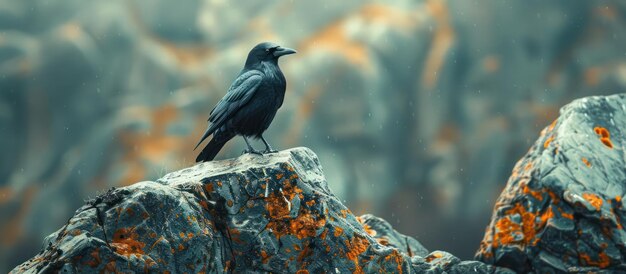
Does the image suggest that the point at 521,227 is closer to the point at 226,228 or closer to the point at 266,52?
the point at 266,52

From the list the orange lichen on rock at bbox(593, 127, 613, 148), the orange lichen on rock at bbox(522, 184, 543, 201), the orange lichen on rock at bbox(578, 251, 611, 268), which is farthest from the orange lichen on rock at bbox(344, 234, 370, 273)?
the orange lichen on rock at bbox(593, 127, 613, 148)

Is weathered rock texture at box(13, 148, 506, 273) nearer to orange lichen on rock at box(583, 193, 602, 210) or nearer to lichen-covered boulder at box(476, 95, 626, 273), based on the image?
lichen-covered boulder at box(476, 95, 626, 273)

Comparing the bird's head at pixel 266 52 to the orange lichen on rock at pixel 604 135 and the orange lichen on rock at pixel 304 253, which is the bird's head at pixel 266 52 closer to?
the orange lichen on rock at pixel 304 253

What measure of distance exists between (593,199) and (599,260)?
26.4 inches

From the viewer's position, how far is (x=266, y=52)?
25.9ft

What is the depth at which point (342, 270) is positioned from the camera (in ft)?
20.1

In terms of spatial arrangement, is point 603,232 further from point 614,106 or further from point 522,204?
point 614,106

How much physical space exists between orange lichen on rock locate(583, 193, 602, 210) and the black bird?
3576 millimetres

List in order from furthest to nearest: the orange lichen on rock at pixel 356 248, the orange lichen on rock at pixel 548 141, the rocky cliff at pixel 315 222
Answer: the orange lichen on rock at pixel 548 141 → the orange lichen on rock at pixel 356 248 → the rocky cliff at pixel 315 222

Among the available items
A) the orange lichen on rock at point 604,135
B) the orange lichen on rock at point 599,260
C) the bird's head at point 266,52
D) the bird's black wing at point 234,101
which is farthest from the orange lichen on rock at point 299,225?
the orange lichen on rock at point 604,135

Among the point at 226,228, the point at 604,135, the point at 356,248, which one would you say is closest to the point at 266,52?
the point at 226,228

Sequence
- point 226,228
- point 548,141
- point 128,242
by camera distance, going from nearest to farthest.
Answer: point 128,242 < point 226,228 < point 548,141

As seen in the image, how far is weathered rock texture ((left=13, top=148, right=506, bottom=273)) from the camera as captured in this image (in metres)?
5.18

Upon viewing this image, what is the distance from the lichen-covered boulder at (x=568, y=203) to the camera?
25.0 feet
